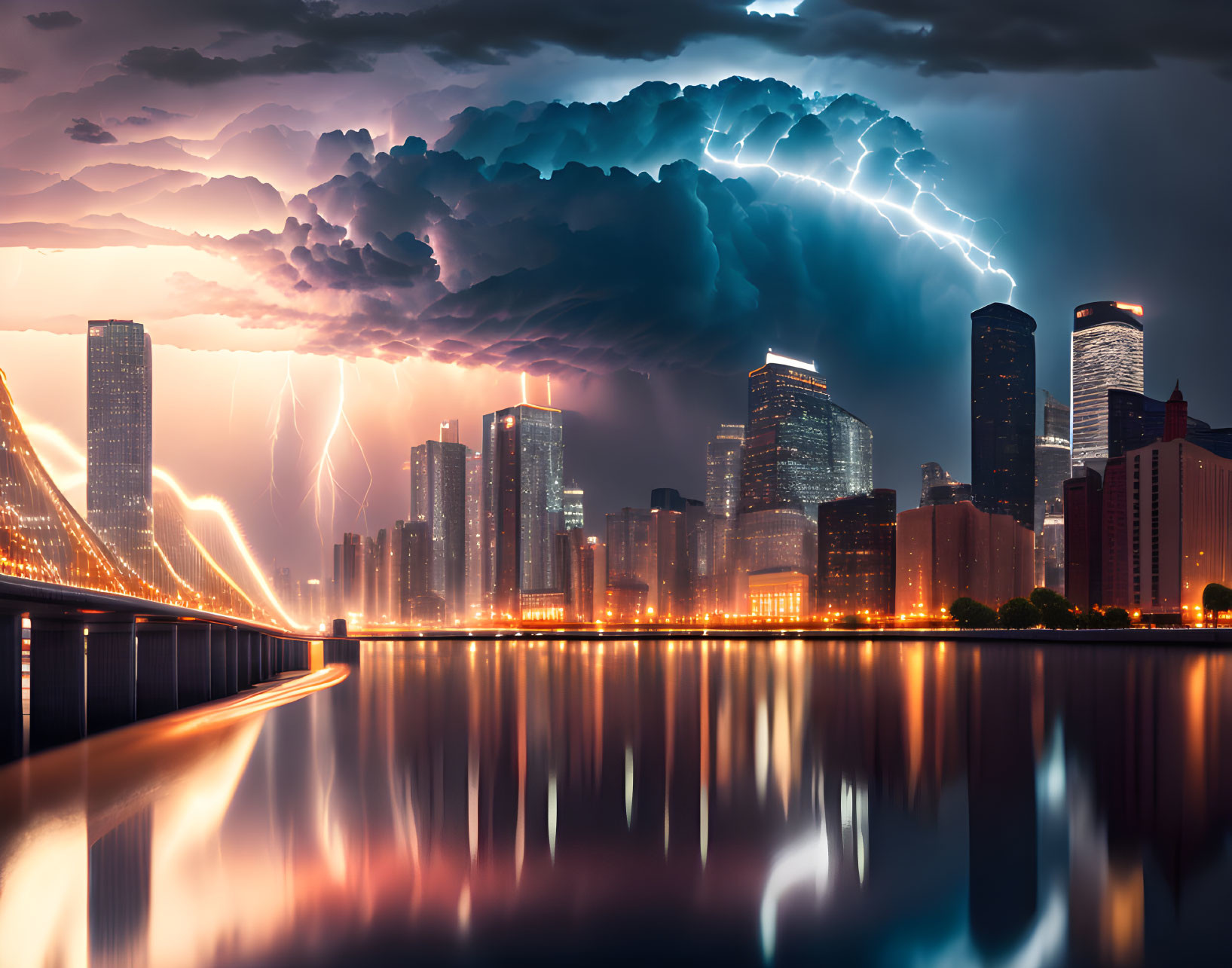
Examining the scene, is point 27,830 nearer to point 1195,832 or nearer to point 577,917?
point 577,917

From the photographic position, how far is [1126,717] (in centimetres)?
3984

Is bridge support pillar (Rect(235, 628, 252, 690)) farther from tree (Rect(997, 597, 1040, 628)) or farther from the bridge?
tree (Rect(997, 597, 1040, 628))

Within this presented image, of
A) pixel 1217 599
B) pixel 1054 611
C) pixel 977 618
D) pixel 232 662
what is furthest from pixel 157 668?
pixel 1217 599

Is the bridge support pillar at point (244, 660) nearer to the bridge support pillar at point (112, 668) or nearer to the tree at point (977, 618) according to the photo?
the bridge support pillar at point (112, 668)

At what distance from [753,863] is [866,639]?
190m

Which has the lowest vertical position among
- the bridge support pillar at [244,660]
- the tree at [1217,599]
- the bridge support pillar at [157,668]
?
the tree at [1217,599]

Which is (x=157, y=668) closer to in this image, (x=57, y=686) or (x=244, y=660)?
(x=57, y=686)

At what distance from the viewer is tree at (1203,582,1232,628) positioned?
610ft

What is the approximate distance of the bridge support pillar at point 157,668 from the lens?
43312 millimetres

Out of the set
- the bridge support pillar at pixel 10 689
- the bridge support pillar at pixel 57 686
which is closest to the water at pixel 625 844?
the bridge support pillar at pixel 10 689

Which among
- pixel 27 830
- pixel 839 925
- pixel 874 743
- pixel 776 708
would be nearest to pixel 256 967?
pixel 839 925

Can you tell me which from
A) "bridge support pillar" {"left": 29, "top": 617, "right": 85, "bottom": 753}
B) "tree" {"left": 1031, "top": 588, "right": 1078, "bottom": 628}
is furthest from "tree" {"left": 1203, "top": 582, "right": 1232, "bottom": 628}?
"bridge support pillar" {"left": 29, "top": 617, "right": 85, "bottom": 753}

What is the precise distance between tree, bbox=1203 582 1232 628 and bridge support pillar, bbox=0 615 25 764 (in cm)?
20028

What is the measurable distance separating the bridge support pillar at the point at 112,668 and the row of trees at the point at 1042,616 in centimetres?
17528
